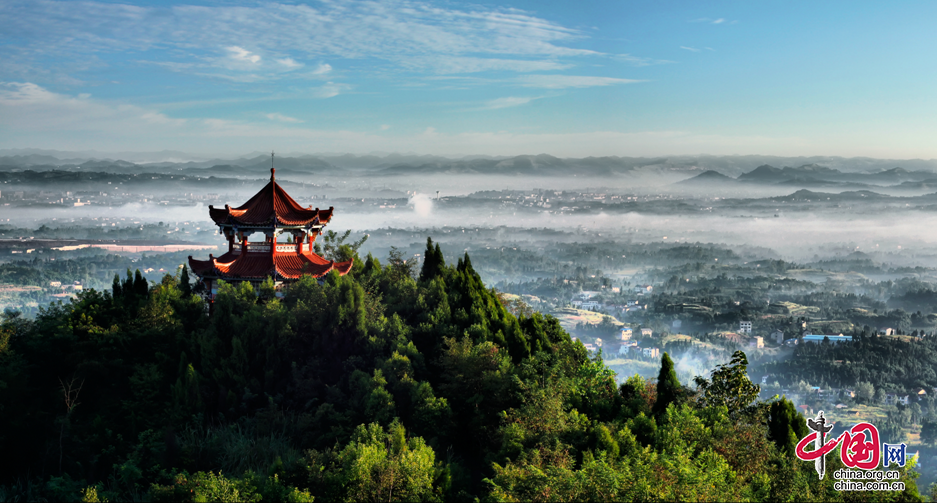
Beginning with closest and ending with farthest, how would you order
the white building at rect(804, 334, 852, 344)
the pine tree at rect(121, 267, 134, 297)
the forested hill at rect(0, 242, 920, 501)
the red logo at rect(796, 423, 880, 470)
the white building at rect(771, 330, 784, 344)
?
the forested hill at rect(0, 242, 920, 501), the red logo at rect(796, 423, 880, 470), the pine tree at rect(121, 267, 134, 297), the white building at rect(804, 334, 852, 344), the white building at rect(771, 330, 784, 344)

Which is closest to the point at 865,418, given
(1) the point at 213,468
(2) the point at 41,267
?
(1) the point at 213,468

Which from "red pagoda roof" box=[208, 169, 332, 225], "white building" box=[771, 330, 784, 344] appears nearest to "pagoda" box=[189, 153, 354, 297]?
"red pagoda roof" box=[208, 169, 332, 225]

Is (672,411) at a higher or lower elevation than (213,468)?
higher

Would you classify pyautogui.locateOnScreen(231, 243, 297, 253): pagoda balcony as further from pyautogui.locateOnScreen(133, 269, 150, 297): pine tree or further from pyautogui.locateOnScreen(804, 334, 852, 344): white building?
pyautogui.locateOnScreen(804, 334, 852, 344): white building

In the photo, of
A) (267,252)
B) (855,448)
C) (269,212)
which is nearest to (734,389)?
(855,448)

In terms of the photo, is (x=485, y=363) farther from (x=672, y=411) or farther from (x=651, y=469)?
(x=651, y=469)

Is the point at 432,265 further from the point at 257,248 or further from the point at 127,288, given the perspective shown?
the point at 127,288

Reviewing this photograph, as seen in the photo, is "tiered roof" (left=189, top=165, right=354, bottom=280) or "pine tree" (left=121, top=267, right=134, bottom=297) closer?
"pine tree" (left=121, top=267, right=134, bottom=297)
